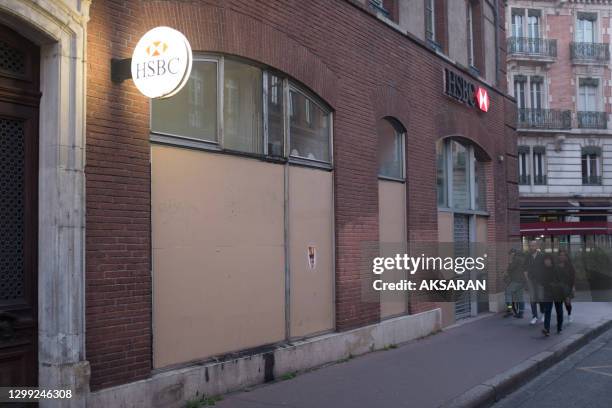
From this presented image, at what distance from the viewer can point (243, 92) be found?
27.8ft

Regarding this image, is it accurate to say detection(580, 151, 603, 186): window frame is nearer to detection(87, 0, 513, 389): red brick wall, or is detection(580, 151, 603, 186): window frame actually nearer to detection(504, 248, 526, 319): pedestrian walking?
detection(87, 0, 513, 389): red brick wall

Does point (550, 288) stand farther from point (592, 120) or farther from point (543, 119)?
point (592, 120)

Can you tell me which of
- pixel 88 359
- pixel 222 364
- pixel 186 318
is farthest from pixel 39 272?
pixel 222 364

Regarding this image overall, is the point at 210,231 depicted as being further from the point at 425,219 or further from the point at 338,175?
the point at 425,219

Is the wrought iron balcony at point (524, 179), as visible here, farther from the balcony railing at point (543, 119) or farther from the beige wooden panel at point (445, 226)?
the beige wooden panel at point (445, 226)

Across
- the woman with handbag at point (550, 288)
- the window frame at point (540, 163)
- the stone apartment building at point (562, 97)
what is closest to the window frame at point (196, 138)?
the woman with handbag at point (550, 288)

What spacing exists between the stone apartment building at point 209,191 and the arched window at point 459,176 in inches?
30.3

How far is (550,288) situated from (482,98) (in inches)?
207

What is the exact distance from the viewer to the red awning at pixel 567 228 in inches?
918

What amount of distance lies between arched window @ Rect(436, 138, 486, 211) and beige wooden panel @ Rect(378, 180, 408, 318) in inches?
85.2

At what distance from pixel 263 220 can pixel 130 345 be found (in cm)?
266

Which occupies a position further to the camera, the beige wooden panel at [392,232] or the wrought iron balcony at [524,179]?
the wrought iron balcony at [524,179]

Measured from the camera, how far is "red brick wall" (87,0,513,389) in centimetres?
631

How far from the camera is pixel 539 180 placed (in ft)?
115
